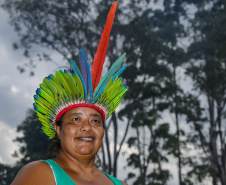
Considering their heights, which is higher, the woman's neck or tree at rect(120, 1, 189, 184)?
tree at rect(120, 1, 189, 184)

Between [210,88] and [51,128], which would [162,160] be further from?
[51,128]

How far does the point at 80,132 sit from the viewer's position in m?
2.19

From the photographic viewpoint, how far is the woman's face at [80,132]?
219 cm

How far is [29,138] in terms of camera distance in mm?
29859

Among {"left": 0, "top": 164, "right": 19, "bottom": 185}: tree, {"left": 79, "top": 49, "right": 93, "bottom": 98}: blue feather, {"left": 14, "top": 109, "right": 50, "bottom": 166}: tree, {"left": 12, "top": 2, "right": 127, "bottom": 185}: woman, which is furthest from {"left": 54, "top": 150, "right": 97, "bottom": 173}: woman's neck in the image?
{"left": 0, "top": 164, "right": 19, "bottom": 185}: tree

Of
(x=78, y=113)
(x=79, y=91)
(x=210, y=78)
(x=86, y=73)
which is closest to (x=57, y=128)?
(x=78, y=113)

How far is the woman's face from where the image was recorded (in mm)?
2188

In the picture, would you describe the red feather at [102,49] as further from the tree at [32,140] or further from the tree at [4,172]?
the tree at [4,172]

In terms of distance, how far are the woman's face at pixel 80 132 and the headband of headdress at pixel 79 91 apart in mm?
55

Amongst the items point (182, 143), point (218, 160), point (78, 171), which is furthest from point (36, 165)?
point (182, 143)

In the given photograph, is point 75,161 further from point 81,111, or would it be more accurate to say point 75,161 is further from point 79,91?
point 79,91

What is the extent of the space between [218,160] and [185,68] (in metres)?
4.94

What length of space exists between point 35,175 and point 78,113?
0.55 meters

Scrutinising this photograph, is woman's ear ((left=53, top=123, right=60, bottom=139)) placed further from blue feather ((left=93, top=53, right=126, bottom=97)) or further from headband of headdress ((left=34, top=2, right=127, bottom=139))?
blue feather ((left=93, top=53, right=126, bottom=97))
